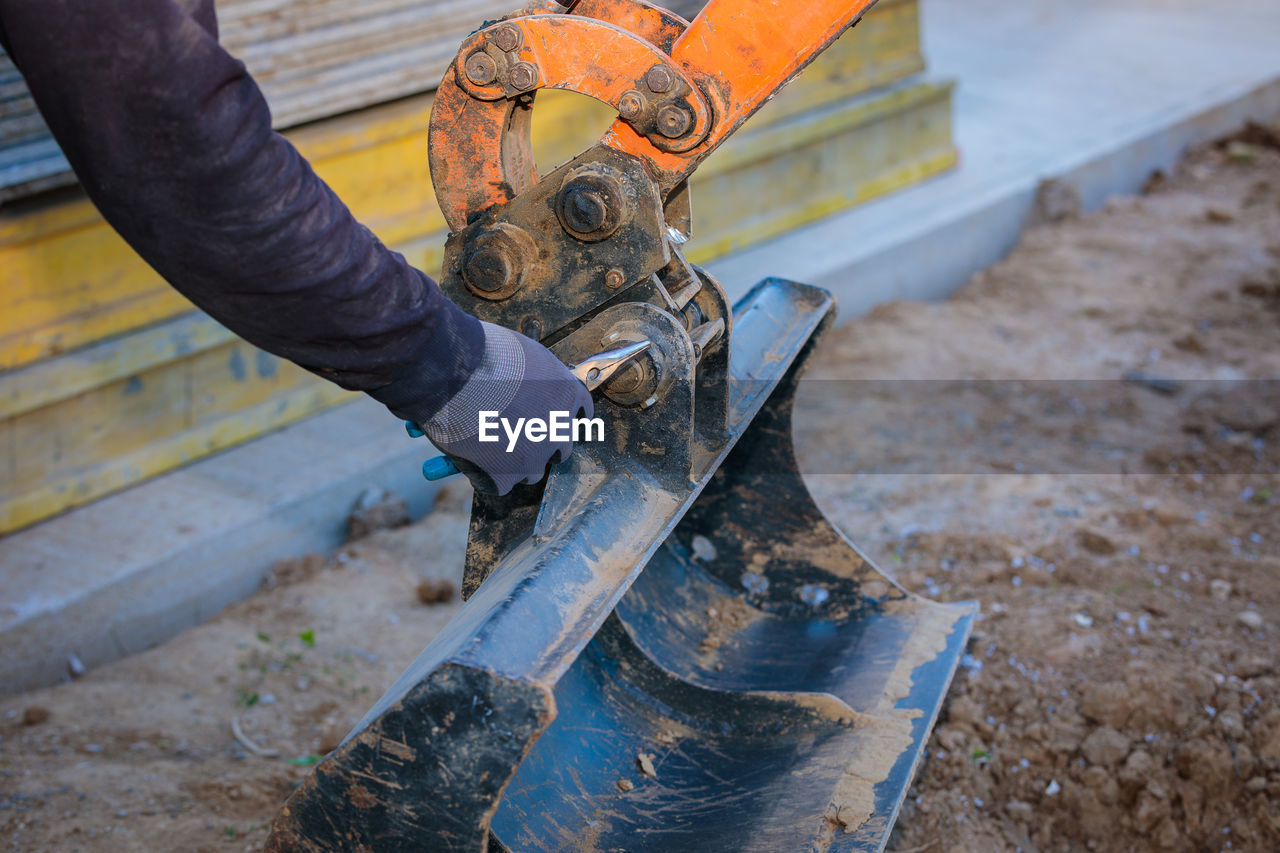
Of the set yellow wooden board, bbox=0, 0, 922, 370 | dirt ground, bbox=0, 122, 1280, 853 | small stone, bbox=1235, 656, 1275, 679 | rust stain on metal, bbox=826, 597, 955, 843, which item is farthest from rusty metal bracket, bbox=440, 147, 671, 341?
yellow wooden board, bbox=0, 0, 922, 370

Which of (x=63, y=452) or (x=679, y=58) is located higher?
(x=679, y=58)

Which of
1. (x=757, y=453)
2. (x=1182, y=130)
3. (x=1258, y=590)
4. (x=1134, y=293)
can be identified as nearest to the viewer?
(x=757, y=453)

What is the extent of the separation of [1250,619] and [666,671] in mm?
1494

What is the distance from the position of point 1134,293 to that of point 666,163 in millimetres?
3868

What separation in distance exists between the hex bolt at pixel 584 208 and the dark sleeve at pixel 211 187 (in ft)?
1.32

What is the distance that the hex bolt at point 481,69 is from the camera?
1.79 m

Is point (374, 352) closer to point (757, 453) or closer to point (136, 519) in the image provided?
point (757, 453)

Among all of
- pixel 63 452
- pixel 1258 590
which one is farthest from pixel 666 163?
pixel 63 452

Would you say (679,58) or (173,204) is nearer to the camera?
(173,204)

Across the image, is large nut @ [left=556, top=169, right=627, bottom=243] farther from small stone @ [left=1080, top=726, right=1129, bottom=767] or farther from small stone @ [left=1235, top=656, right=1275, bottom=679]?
small stone @ [left=1235, top=656, right=1275, bottom=679]

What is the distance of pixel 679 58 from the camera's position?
6.11ft

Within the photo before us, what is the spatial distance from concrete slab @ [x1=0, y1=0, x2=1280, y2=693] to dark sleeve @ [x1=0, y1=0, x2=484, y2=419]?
5.87ft

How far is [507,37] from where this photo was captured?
1778 millimetres

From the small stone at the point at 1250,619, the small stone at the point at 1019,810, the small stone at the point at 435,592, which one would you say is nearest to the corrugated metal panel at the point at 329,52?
the small stone at the point at 435,592
